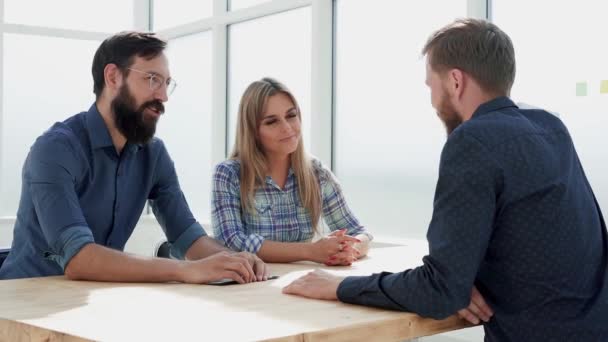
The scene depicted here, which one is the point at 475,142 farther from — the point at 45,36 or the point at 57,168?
the point at 45,36

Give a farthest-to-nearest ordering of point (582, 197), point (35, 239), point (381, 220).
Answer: point (381, 220) → point (35, 239) → point (582, 197)

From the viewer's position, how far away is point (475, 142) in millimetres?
1440

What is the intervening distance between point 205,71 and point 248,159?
146 inches

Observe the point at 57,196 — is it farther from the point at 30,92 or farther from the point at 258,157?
the point at 30,92

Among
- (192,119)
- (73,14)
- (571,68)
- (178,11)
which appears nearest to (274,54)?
(192,119)

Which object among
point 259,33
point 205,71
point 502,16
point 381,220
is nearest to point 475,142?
point 502,16

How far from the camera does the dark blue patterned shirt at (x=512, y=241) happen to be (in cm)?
142

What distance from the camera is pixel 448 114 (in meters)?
1.67

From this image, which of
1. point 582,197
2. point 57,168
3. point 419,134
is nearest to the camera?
point 582,197

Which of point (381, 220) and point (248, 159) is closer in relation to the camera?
point (248, 159)

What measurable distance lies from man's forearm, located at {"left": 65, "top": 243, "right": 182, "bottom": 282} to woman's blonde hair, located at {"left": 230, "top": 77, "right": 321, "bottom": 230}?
0.88 metres

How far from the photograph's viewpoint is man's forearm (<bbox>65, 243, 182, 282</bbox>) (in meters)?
1.88

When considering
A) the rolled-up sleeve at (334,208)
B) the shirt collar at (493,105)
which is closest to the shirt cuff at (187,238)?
the rolled-up sleeve at (334,208)

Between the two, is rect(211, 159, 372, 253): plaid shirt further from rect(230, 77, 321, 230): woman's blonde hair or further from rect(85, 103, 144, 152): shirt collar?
rect(85, 103, 144, 152): shirt collar
